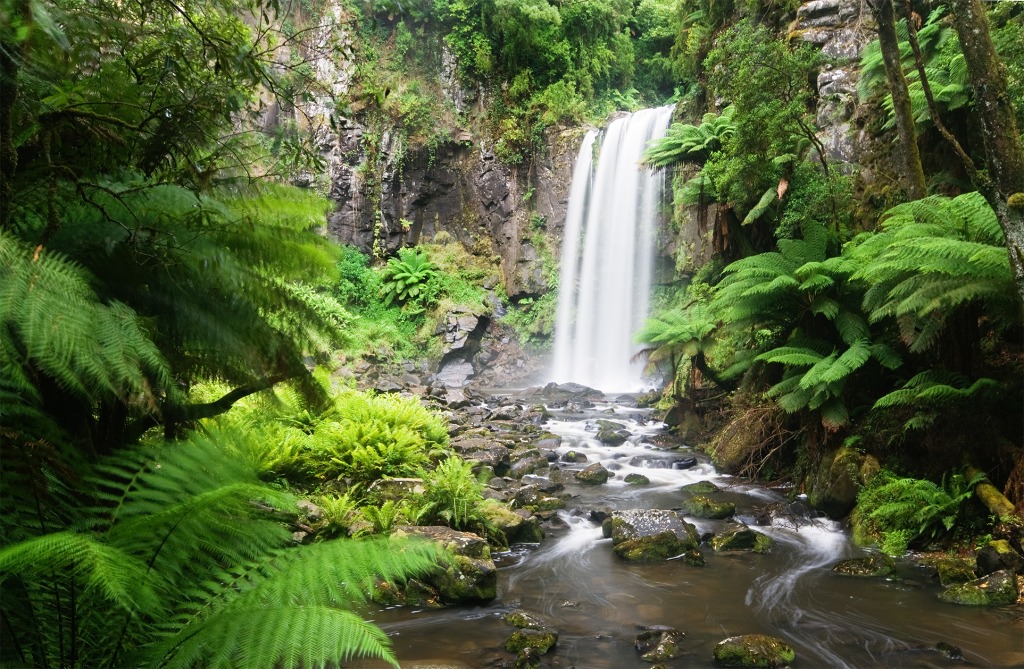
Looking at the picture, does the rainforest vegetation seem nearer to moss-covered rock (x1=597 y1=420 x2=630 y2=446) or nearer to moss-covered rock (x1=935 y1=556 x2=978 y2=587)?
moss-covered rock (x1=935 y1=556 x2=978 y2=587)

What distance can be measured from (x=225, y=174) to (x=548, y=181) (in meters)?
15.8

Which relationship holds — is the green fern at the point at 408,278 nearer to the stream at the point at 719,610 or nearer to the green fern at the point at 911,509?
the stream at the point at 719,610

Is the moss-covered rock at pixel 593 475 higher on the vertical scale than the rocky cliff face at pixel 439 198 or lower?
lower

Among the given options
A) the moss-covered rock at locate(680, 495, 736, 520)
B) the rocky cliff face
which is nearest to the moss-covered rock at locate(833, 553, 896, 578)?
the moss-covered rock at locate(680, 495, 736, 520)

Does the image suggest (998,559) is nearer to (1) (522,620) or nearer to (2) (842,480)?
(2) (842,480)

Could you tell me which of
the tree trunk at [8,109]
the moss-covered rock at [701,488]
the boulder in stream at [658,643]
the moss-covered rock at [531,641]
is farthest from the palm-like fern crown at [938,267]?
the tree trunk at [8,109]

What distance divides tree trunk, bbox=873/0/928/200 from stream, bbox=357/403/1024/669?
3.09 meters

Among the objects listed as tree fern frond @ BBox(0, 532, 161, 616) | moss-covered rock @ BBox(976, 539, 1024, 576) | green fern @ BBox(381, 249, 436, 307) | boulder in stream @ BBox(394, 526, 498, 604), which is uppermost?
green fern @ BBox(381, 249, 436, 307)

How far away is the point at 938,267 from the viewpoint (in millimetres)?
4086

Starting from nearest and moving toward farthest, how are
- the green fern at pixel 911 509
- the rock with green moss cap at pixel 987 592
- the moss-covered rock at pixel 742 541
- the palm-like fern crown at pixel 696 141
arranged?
the rock with green moss cap at pixel 987 592 → the green fern at pixel 911 509 → the moss-covered rock at pixel 742 541 → the palm-like fern crown at pixel 696 141

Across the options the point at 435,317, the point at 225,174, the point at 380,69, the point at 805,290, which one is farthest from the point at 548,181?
the point at 225,174

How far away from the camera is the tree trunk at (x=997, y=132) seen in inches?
144

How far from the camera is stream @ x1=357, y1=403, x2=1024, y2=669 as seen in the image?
3.36 meters

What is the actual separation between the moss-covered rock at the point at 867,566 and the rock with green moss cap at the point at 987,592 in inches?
18.5
